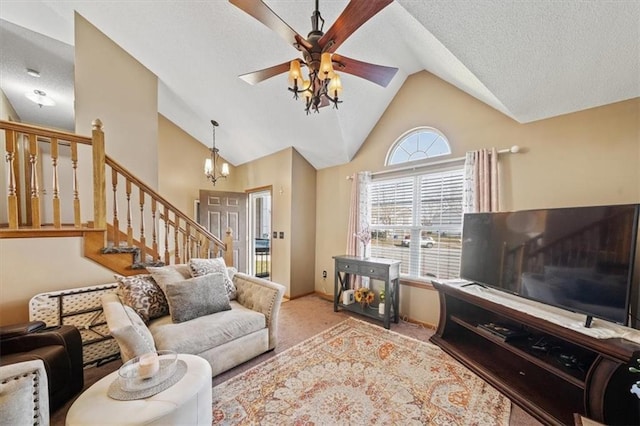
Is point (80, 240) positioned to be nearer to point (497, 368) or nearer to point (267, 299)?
point (267, 299)

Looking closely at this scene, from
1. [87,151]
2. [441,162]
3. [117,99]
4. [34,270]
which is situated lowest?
[34,270]

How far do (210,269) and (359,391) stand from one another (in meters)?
1.77

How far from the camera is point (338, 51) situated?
8.71ft

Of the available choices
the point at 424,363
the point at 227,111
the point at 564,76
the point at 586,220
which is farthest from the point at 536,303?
the point at 227,111

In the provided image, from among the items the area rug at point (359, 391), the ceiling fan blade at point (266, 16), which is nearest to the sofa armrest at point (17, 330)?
the area rug at point (359, 391)

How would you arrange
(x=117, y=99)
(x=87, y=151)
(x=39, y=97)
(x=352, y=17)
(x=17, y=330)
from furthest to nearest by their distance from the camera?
(x=39, y=97) → (x=117, y=99) → (x=87, y=151) → (x=17, y=330) → (x=352, y=17)

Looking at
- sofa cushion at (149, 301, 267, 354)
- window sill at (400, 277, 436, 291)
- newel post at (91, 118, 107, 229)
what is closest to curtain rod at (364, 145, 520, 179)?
window sill at (400, 277, 436, 291)

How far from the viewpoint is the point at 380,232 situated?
3.70m

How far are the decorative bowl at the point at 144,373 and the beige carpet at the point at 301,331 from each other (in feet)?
2.48

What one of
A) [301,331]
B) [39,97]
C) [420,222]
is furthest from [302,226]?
[39,97]

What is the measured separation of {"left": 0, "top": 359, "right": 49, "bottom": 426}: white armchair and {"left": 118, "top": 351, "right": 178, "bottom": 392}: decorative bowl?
0.28 meters

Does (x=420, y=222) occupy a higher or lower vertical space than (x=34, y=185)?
lower

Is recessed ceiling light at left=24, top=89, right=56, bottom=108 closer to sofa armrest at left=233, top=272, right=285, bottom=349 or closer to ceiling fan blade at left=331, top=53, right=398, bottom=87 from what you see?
sofa armrest at left=233, top=272, right=285, bottom=349

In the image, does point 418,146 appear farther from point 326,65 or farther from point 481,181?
point 326,65
